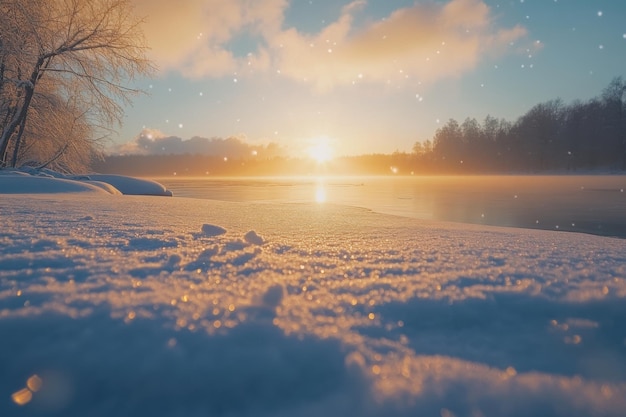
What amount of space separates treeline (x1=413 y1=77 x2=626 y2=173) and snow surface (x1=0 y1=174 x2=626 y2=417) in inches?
1829

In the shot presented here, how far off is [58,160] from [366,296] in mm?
11942

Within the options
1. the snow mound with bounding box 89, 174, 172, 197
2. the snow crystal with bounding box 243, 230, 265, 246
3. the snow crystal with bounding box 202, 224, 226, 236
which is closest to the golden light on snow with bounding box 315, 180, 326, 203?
the snow mound with bounding box 89, 174, 172, 197

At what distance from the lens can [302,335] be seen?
2.55 feet

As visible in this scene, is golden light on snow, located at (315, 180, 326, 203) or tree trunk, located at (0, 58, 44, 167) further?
golden light on snow, located at (315, 180, 326, 203)

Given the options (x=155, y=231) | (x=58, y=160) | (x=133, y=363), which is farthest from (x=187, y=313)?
(x=58, y=160)

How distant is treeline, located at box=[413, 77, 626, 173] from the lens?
120 ft

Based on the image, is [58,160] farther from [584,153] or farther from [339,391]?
[584,153]

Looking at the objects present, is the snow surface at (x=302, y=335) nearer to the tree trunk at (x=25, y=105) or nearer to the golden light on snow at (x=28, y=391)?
the golden light on snow at (x=28, y=391)

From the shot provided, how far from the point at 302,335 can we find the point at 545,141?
49791mm

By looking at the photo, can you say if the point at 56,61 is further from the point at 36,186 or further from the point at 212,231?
the point at 212,231

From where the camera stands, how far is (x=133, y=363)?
679 millimetres

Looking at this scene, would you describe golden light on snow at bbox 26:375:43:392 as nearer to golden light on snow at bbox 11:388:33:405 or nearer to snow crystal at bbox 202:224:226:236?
golden light on snow at bbox 11:388:33:405

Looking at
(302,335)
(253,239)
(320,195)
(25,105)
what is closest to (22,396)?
(302,335)

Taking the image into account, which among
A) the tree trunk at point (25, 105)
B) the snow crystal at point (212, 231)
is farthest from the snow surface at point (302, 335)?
the tree trunk at point (25, 105)
